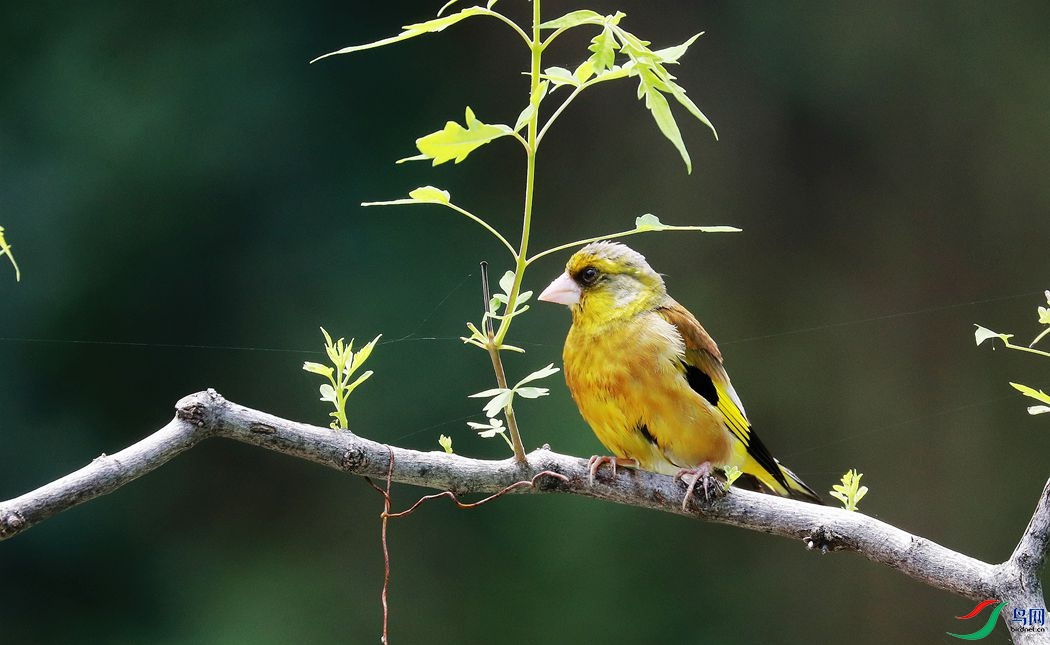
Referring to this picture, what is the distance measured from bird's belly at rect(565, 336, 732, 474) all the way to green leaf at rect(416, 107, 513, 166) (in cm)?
51

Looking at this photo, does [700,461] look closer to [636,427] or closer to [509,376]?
[636,427]

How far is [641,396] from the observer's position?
125 centimetres

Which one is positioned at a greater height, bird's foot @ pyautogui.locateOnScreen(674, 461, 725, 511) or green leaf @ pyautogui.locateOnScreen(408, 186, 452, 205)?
→ green leaf @ pyautogui.locateOnScreen(408, 186, 452, 205)

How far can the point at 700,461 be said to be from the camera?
1.27 meters

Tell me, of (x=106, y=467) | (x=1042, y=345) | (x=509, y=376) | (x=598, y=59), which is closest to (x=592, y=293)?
(x=598, y=59)

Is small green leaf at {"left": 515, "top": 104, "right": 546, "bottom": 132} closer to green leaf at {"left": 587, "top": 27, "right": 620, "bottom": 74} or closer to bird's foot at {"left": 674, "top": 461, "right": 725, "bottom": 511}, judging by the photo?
green leaf at {"left": 587, "top": 27, "right": 620, "bottom": 74}

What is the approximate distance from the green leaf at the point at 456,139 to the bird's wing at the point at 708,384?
569 mm

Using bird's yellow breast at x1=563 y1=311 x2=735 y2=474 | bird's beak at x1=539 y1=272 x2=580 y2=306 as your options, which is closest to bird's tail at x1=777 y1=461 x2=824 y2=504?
bird's yellow breast at x1=563 y1=311 x2=735 y2=474

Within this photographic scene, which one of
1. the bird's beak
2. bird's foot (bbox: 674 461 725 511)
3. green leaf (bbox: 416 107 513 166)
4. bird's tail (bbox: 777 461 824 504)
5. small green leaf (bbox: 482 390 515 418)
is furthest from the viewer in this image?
bird's tail (bbox: 777 461 824 504)

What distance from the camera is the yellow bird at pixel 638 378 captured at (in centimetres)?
126

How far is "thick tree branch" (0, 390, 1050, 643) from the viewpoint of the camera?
0.87 metres

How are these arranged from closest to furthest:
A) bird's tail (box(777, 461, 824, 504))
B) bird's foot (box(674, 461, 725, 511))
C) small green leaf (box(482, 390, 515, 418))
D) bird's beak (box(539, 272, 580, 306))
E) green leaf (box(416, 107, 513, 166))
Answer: green leaf (box(416, 107, 513, 166)) < small green leaf (box(482, 390, 515, 418)) < bird's foot (box(674, 461, 725, 511)) < bird's beak (box(539, 272, 580, 306)) < bird's tail (box(777, 461, 824, 504))

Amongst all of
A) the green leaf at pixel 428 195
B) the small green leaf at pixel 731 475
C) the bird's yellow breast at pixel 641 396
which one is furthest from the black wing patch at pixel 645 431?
the green leaf at pixel 428 195

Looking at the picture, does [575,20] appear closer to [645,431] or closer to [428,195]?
[428,195]
